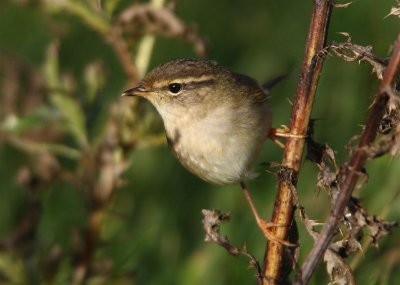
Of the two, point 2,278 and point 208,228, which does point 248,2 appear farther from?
point 208,228

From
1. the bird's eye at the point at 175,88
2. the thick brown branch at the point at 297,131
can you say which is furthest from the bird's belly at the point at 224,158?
the thick brown branch at the point at 297,131

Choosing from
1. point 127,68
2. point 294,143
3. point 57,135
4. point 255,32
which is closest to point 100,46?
point 255,32

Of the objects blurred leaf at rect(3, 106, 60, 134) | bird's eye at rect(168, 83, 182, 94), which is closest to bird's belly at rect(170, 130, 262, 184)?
bird's eye at rect(168, 83, 182, 94)

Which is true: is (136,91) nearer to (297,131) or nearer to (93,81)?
(93,81)

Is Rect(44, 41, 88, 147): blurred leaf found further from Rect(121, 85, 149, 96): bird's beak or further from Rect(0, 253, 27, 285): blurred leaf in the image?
Rect(0, 253, 27, 285): blurred leaf

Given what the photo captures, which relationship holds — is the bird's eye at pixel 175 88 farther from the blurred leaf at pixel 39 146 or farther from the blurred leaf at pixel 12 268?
the blurred leaf at pixel 12 268

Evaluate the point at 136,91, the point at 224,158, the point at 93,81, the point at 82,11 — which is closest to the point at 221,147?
the point at 224,158

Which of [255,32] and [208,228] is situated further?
[255,32]
